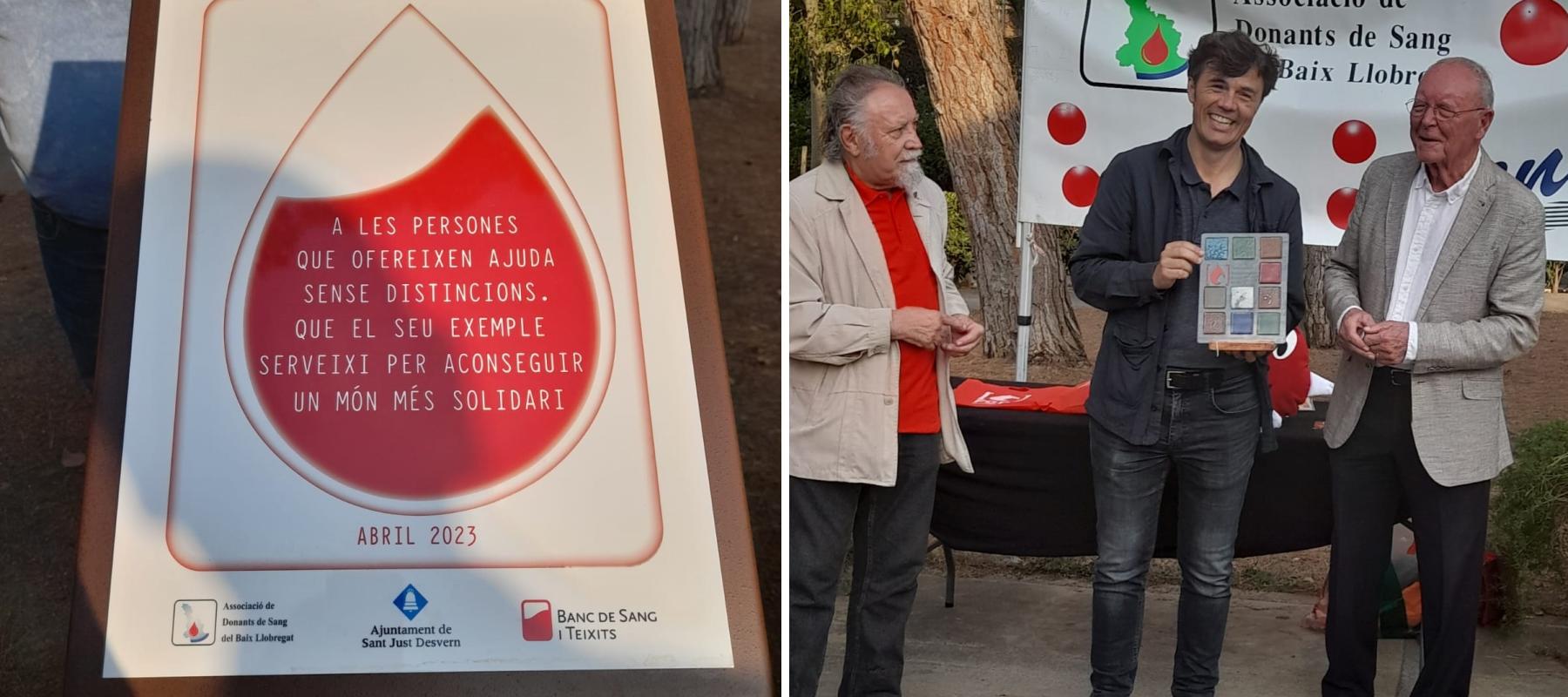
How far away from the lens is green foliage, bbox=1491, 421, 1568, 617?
3.84m

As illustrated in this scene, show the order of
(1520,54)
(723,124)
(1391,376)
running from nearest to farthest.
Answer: (1391,376), (1520,54), (723,124)

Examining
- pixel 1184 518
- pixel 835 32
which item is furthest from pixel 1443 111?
pixel 835 32

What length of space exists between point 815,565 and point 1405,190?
156cm

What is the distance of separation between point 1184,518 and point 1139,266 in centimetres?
61

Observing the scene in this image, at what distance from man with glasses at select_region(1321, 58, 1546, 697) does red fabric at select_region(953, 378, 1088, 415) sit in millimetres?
756

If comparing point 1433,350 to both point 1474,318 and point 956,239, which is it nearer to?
point 1474,318

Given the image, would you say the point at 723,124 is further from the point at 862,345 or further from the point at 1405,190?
the point at 1405,190

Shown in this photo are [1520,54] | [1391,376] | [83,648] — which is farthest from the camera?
[1520,54]

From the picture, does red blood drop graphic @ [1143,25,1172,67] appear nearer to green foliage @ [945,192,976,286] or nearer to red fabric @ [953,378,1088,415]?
red fabric @ [953,378,1088,415]

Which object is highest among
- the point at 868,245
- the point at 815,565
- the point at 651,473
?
the point at 868,245

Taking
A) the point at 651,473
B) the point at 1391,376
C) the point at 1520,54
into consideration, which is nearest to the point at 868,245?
the point at 651,473

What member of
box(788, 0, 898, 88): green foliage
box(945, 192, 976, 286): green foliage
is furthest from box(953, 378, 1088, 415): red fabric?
box(945, 192, 976, 286): green foliage

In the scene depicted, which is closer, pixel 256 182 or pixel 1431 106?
pixel 256 182

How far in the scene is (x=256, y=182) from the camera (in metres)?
2.10
